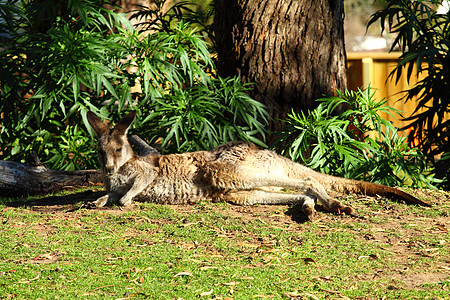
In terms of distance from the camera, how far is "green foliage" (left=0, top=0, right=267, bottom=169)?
5.99m

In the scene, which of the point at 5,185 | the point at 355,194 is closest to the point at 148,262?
the point at 355,194

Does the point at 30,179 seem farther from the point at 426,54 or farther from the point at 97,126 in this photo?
the point at 426,54

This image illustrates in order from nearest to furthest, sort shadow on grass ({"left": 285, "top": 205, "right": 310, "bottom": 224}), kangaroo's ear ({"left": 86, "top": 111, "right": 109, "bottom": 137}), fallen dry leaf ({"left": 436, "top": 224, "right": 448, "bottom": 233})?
1. fallen dry leaf ({"left": 436, "top": 224, "right": 448, "bottom": 233})
2. shadow on grass ({"left": 285, "top": 205, "right": 310, "bottom": 224})
3. kangaroo's ear ({"left": 86, "top": 111, "right": 109, "bottom": 137})

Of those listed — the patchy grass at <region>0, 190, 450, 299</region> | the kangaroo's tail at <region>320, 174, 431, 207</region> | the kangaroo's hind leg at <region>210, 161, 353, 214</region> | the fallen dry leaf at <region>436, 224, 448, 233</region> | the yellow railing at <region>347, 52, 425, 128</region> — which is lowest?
the patchy grass at <region>0, 190, 450, 299</region>

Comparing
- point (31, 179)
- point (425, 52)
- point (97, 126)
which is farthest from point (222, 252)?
point (425, 52)

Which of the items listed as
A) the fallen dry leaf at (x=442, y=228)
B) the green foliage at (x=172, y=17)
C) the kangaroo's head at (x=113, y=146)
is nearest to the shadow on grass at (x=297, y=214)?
the fallen dry leaf at (x=442, y=228)

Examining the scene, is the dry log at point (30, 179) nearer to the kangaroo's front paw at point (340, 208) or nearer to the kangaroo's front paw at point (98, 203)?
the kangaroo's front paw at point (98, 203)

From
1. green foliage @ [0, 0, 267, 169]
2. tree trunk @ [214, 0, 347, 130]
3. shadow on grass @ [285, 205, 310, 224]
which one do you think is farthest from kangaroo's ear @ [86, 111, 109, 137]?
tree trunk @ [214, 0, 347, 130]

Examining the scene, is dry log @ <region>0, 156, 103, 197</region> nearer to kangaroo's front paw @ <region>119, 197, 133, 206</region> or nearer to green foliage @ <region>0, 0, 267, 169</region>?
green foliage @ <region>0, 0, 267, 169</region>

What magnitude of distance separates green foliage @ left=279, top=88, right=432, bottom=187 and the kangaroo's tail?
54 cm

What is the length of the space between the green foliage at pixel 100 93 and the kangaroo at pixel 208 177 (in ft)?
1.98

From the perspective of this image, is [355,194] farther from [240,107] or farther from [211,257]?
[211,257]

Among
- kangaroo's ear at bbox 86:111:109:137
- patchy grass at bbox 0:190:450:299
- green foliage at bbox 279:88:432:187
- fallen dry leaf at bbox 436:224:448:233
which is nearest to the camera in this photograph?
patchy grass at bbox 0:190:450:299

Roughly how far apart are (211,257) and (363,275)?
1.11m
